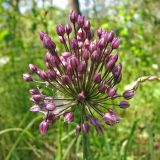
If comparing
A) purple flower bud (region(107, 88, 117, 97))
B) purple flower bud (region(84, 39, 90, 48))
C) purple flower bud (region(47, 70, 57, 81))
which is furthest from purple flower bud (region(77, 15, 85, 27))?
purple flower bud (region(107, 88, 117, 97))

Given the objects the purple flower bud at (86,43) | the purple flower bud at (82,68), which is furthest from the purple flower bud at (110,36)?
the purple flower bud at (82,68)

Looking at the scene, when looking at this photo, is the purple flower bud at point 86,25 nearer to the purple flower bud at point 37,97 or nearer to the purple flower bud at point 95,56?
the purple flower bud at point 95,56

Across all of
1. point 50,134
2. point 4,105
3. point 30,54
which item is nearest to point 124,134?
point 50,134

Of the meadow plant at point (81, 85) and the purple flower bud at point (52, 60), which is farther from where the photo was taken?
the purple flower bud at point (52, 60)

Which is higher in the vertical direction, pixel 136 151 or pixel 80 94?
pixel 80 94

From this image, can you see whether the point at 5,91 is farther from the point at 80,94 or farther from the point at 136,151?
the point at 80,94

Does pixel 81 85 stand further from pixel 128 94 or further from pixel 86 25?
pixel 86 25
